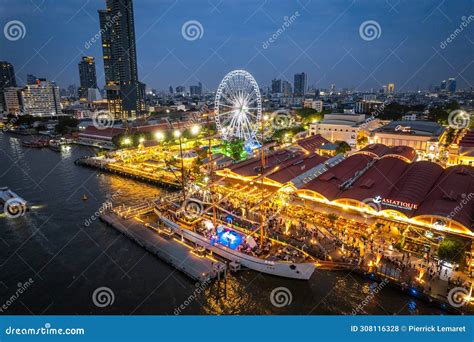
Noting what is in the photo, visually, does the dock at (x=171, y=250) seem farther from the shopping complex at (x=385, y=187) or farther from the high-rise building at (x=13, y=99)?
the high-rise building at (x=13, y=99)

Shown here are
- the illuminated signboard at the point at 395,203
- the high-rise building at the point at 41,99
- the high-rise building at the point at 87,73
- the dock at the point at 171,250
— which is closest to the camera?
the dock at the point at 171,250

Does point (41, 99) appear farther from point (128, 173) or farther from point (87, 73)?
point (128, 173)

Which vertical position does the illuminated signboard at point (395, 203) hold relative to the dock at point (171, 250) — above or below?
above

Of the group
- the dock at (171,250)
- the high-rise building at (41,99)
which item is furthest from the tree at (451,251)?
the high-rise building at (41,99)

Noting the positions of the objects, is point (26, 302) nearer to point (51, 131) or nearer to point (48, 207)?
point (48, 207)

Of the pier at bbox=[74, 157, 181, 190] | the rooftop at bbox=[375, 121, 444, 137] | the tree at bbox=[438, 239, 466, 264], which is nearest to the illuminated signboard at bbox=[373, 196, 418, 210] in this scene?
the tree at bbox=[438, 239, 466, 264]

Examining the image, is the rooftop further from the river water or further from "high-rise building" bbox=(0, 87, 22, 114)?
"high-rise building" bbox=(0, 87, 22, 114)
